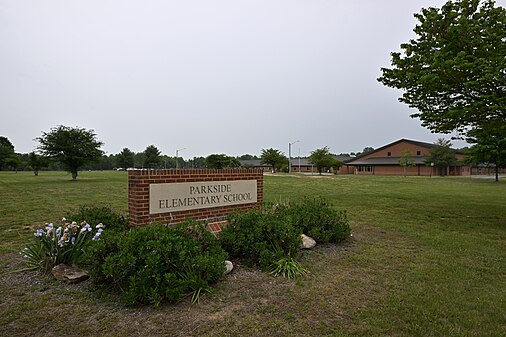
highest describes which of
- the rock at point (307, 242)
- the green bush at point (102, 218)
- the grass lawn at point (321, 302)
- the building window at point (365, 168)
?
the building window at point (365, 168)

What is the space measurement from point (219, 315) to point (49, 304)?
201 centimetres

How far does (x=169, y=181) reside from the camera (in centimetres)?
596

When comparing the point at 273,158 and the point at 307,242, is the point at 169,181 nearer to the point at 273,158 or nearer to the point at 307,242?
the point at 307,242

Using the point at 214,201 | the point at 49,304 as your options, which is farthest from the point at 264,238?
the point at 49,304

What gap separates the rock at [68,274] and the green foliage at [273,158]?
59.8 m

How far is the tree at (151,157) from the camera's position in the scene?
258 feet

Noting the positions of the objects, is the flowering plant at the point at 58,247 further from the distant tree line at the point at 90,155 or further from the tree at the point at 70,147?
the tree at the point at 70,147

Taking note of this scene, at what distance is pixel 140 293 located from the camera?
11.8ft

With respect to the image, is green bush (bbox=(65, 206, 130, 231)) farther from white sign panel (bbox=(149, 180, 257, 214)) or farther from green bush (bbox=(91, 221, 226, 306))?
green bush (bbox=(91, 221, 226, 306))

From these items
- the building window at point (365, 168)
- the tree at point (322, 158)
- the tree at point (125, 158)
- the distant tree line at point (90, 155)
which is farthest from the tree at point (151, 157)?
the building window at point (365, 168)

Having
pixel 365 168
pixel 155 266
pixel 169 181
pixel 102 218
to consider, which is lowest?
pixel 155 266

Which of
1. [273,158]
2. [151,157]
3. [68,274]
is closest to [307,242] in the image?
[68,274]

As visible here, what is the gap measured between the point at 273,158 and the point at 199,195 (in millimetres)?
57850

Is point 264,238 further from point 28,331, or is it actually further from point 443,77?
point 443,77
